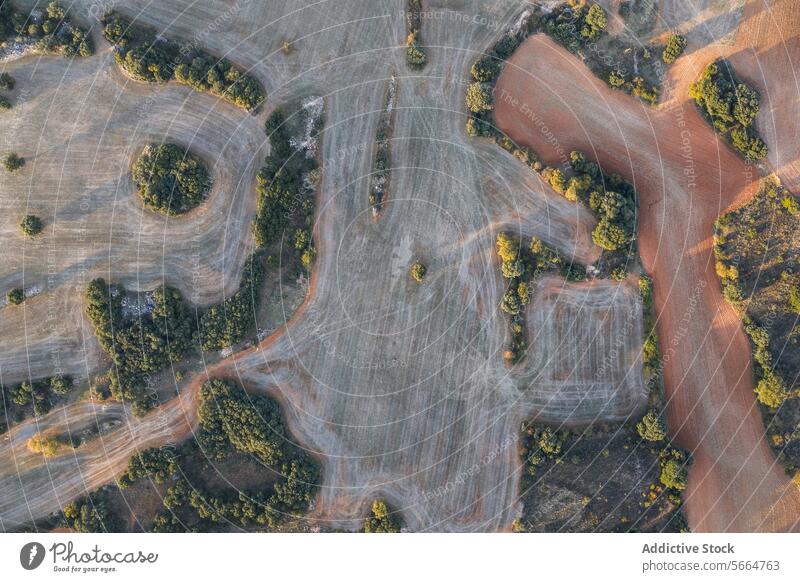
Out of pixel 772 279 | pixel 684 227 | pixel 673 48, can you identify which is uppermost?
pixel 673 48

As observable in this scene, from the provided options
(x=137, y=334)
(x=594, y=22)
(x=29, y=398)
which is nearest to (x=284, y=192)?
(x=137, y=334)

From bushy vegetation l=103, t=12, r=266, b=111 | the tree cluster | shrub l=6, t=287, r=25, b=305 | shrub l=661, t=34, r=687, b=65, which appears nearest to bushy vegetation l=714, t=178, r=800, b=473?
shrub l=661, t=34, r=687, b=65

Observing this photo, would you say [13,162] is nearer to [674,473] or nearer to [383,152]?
[383,152]

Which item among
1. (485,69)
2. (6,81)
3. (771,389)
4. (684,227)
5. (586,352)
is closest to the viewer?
(6,81)

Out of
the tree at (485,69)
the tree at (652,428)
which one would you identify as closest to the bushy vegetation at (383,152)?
the tree at (485,69)

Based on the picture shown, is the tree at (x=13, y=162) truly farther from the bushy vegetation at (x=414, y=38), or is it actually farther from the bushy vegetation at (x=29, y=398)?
→ the bushy vegetation at (x=414, y=38)
